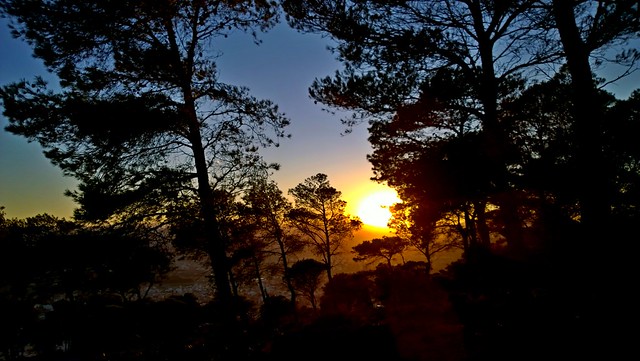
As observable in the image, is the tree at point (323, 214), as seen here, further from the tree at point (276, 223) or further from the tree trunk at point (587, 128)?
the tree trunk at point (587, 128)

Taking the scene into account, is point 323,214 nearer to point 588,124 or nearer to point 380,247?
point 380,247

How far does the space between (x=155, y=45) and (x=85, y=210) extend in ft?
15.1

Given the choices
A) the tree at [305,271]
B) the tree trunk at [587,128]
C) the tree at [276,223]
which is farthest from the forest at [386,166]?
the tree at [305,271]

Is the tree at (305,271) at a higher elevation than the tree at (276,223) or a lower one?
lower

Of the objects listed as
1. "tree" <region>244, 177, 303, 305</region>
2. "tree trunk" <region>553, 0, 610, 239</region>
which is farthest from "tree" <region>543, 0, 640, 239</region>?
"tree" <region>244, 177, 303, 305</region>

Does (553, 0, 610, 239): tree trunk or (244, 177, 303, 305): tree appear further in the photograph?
(244, 177, 303, 305): tree

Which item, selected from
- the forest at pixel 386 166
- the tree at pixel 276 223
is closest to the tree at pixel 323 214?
the tree at pixel 276 223

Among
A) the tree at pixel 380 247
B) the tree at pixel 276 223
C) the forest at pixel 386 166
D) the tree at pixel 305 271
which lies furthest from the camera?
the tree at pixel 380 247

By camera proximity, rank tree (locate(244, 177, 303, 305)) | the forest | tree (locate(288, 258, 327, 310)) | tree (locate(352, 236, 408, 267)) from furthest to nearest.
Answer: tree (locate(352, 236, 408, 267))
tree (locate(288, 258, 327, 310))
tree (locate(244, 177, 303, 305))
the forest

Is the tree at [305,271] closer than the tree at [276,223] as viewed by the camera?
No

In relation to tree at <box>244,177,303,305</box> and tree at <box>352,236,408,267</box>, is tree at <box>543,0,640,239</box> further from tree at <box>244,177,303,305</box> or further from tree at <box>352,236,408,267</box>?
tree at <box>352,236,408,267</box>

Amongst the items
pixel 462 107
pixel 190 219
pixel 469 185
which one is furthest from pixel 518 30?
pixel 190 219

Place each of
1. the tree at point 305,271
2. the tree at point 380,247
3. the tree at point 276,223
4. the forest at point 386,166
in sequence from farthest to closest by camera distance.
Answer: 1. the tree at point 380,247
2. the tree at point 305,271
3. the tree at point 276,223
4. the forest at point 386,166

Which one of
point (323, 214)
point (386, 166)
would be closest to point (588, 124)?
point (386, 166)
